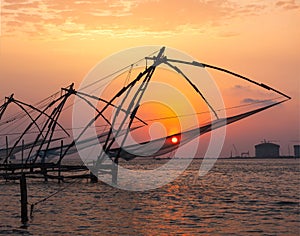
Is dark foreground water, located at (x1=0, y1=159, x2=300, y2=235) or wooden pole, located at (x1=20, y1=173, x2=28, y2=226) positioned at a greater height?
wooden pole, located at (x1=20, y1=173, x2=28, y2=226)

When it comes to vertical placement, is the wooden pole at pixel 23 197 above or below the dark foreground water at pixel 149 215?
above

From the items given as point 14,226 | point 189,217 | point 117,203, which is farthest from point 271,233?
point 117,203

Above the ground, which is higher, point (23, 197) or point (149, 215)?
point (23, 197)

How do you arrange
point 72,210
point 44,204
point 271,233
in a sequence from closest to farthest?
point 271,233 < point 72,210 < point 44,204

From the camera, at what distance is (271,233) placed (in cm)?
1866

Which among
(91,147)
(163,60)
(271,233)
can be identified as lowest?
(271,233)

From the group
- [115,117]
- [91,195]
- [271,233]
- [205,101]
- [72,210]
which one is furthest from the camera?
[91,195]

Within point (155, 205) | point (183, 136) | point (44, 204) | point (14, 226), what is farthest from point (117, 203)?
point (14, 226)

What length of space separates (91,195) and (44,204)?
688cm

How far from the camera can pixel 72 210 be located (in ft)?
82.2

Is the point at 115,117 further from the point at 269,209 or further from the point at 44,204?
the point at 269,209

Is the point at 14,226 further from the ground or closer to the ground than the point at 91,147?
closer to the ground

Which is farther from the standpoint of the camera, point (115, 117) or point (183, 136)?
point (115, 117)

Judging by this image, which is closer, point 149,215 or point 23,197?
point 23,197
